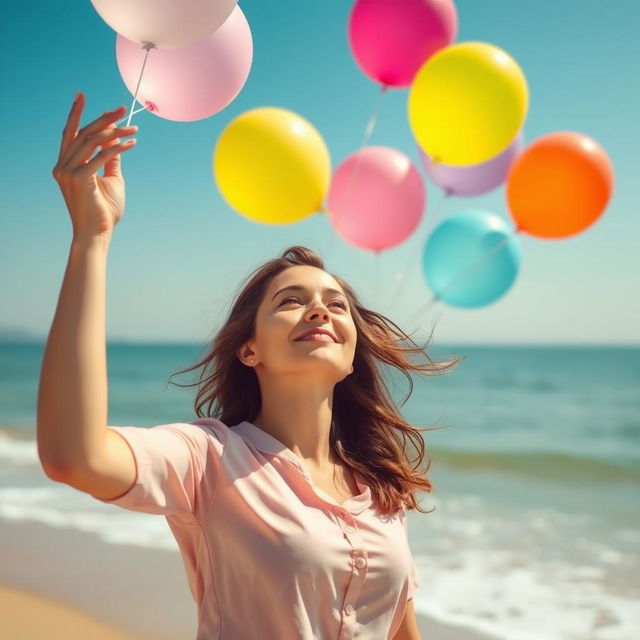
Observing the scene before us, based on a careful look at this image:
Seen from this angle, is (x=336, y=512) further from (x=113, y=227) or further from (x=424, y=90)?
(x=424, y=90)

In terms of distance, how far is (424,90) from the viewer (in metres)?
3.92

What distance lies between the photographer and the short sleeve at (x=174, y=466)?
4.45 ft

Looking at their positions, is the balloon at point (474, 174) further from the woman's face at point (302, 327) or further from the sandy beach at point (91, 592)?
the woman's face at point (302, 327)

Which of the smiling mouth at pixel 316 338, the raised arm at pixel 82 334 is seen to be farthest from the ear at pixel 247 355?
the raised arm at pixel 82 334

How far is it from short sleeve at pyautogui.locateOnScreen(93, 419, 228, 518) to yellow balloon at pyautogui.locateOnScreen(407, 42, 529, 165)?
2.75 metres

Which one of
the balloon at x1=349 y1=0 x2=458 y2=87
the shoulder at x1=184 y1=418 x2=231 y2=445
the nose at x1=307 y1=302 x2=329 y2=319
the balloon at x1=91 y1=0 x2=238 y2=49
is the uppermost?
the balloon at x1=349 y1=0 x2=458 y2=87

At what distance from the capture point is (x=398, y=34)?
13.5 feet

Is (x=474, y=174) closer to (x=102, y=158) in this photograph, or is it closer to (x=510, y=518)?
(x=102, y=158)

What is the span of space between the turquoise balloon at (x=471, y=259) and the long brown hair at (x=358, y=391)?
2273 millimetres

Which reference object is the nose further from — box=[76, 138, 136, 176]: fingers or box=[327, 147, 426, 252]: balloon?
box=[327, 147, 426, 252]: balloon

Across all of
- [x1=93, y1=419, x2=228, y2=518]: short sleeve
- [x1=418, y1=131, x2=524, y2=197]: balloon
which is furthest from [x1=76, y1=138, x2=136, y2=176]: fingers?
[x1=418, y1=131, x2=524, y2=197]: balloon

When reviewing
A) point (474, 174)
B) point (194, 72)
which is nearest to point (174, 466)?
point (194, 72)

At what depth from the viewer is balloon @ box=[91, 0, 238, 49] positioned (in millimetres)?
1967

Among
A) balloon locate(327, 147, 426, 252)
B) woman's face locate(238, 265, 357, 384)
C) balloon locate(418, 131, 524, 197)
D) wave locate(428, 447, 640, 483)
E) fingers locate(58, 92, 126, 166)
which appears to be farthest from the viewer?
wave locate(428, 447, 640, 483)
